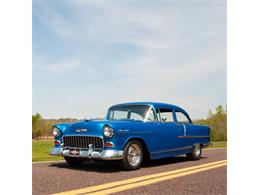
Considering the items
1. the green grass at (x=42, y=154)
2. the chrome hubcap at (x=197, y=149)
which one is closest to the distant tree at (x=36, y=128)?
the green grass at (x=42, y=154)

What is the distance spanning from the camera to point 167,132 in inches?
323

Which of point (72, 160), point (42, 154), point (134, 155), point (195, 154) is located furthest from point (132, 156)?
point (42, 154)

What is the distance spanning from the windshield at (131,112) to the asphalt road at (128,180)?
4.15 feet

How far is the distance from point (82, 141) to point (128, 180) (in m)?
1.76

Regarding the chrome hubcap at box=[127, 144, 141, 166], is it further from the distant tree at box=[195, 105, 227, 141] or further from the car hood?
the distant tree at box=[195, 105, 227, 141]

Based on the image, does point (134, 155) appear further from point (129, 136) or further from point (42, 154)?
point (42, 154)

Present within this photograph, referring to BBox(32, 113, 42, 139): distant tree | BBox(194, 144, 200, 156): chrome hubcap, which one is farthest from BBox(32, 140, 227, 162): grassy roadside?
BBox(32, 113, 42, 139): distant tree

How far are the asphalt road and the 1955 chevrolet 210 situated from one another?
368 mm
